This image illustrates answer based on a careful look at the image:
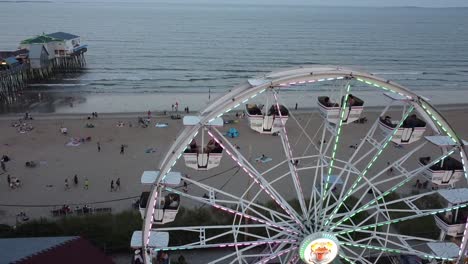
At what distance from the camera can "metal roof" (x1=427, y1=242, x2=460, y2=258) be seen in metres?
11.1

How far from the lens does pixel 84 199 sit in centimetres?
2116

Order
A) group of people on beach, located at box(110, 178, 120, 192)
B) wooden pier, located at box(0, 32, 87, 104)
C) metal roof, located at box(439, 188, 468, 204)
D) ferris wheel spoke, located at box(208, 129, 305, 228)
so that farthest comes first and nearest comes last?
1. wooden pier, located at box(0, 32, 87, 104)
2. group of people on beach, located at box(110, 178, 120, 192)
3. metal roof, located at box(439, 188, 468, 204)
4. ferris wheel spoke, located at box(208, 129, 305, 228)

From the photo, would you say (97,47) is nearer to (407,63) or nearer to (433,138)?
(407,63)

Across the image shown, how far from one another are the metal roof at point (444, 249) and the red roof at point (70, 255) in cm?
887

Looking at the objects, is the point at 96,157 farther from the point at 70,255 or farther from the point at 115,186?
the point at 70,255

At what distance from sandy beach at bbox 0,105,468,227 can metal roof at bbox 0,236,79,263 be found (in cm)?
737

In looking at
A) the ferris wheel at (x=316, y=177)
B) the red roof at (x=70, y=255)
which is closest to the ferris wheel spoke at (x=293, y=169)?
the ferris wheel at (x=316, y=177)

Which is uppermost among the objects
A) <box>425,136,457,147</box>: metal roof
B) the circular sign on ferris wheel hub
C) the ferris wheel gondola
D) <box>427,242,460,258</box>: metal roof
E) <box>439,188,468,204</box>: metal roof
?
<box>425,136,457,147</box>: metal roof

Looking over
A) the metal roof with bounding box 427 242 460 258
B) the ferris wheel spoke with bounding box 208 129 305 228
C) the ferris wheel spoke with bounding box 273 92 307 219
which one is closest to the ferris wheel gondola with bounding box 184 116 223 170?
the ferris wheel spoke with bounding box 208 129 305 228

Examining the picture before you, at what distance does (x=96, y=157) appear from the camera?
87.0 ft

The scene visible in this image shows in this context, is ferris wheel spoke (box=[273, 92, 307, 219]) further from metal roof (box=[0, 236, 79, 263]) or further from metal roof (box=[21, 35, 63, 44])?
metal roof (box=[21, 35, 63, 44])

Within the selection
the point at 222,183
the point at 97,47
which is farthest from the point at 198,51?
the point at 222,183

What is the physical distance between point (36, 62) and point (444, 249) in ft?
151

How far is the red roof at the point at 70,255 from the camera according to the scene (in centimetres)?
1087
